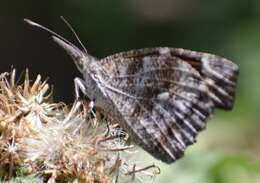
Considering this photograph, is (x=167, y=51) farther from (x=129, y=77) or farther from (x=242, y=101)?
(x=242, y=101)

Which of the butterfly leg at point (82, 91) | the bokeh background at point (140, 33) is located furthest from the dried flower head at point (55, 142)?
the bokeh background at point (140, 33)

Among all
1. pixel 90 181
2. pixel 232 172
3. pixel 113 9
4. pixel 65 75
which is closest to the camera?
pixel 90 181

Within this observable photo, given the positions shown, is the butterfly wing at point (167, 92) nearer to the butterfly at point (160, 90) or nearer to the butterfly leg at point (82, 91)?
the butterfly at point (160, 90)

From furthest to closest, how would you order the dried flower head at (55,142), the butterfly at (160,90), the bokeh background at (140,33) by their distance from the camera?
1. the bokeh background at (140,33)
2. the butterfly at (160,90)
3. the dried flower head at (55,142)

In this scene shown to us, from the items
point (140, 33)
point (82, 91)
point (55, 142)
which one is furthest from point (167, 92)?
point (140, 33)

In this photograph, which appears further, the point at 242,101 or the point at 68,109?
the point at 242,101

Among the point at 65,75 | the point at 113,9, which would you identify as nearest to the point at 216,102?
the point at 113,9

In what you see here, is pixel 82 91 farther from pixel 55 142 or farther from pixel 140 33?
pixel 140 33

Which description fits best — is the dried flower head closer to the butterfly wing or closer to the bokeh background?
the butterfly wing
